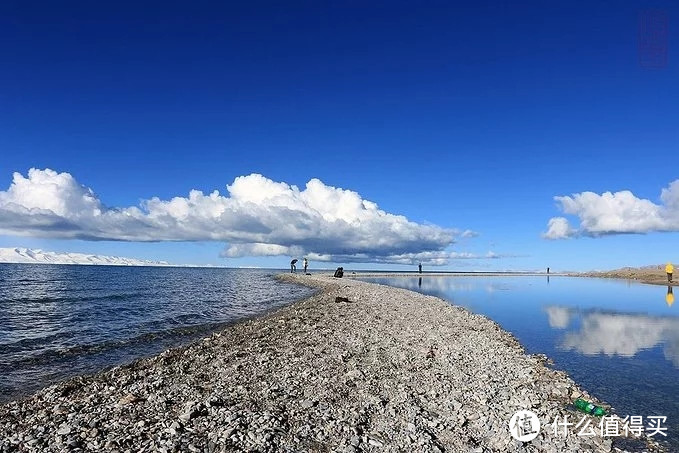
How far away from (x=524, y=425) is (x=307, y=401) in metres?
5.47

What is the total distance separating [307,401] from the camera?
11320 mm

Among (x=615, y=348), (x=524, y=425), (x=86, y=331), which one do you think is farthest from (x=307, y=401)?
(x=86, y=331)

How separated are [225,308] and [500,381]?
3094 cm

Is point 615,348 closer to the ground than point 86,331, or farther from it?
farther from it

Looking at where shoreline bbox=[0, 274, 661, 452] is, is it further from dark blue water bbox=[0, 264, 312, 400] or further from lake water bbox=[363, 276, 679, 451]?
dark blue water bbox=[0, 264, 312, 400]

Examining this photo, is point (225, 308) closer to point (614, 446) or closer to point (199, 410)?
point (199, 410)

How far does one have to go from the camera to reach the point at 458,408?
432 inches

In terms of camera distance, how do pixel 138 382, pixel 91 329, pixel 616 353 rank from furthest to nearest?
pixel 91 329, pixel 616 353, pixel 138 382

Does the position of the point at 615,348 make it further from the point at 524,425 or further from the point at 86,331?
the point at 86,331

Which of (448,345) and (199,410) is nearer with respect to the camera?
(199,410)

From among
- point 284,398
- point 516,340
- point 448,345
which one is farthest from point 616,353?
point 284,398

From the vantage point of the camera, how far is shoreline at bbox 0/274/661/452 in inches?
353

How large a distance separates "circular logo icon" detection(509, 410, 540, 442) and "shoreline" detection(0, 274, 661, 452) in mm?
205

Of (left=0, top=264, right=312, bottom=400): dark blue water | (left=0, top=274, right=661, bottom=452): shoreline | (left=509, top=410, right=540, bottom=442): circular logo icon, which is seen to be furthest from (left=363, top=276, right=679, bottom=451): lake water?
(left=0, top=264, right=312, bottom=400): dark blue water
